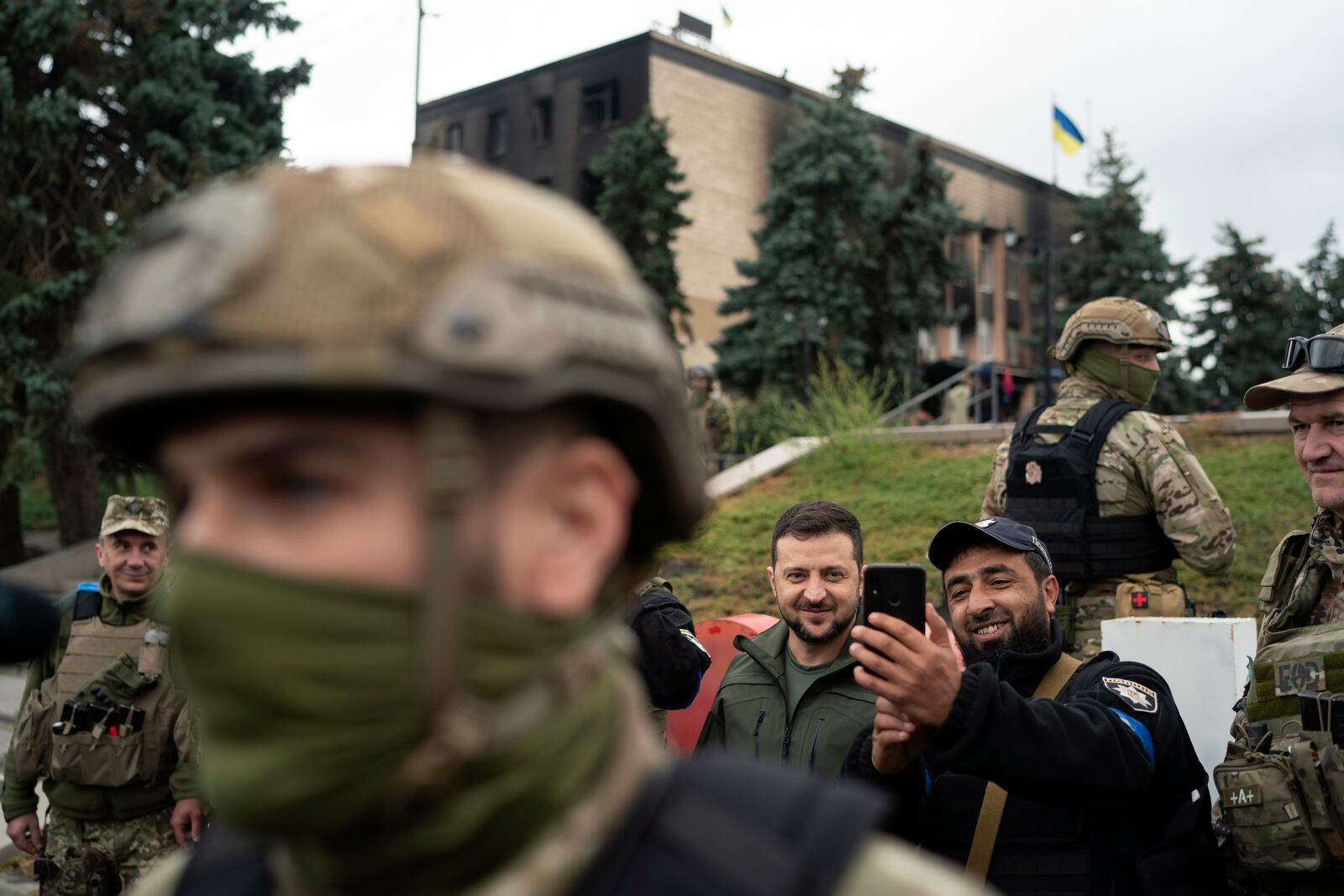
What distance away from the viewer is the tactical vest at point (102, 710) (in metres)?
5.34

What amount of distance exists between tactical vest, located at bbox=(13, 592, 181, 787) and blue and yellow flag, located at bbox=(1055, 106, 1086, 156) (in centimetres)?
2645

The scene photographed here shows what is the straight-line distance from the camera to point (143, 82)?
18.1 metres

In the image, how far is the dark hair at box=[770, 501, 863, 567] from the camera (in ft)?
14.9

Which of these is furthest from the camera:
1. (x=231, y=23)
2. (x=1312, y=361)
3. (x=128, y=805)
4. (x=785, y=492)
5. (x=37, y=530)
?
(x=37, y=530)

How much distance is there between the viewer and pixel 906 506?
39.3 ft

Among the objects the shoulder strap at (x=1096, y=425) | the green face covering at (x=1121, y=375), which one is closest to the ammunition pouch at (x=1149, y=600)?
the shoulder strap at (x=1096, y=425)

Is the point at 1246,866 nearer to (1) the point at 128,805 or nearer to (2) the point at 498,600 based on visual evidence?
(2) the point at 498,600

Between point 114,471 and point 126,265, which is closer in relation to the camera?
point 126,265

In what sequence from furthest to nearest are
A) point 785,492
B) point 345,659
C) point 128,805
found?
point 785,492
point 128,805
point 345,659

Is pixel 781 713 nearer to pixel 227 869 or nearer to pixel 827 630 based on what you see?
pixel 827 630

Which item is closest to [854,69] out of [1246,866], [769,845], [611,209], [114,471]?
[611,209]

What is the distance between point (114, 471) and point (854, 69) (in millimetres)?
20722

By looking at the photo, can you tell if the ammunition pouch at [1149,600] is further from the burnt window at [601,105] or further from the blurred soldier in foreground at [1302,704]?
the burnt window at [601,105]

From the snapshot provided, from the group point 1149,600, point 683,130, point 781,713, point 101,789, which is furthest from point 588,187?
point 781,713
